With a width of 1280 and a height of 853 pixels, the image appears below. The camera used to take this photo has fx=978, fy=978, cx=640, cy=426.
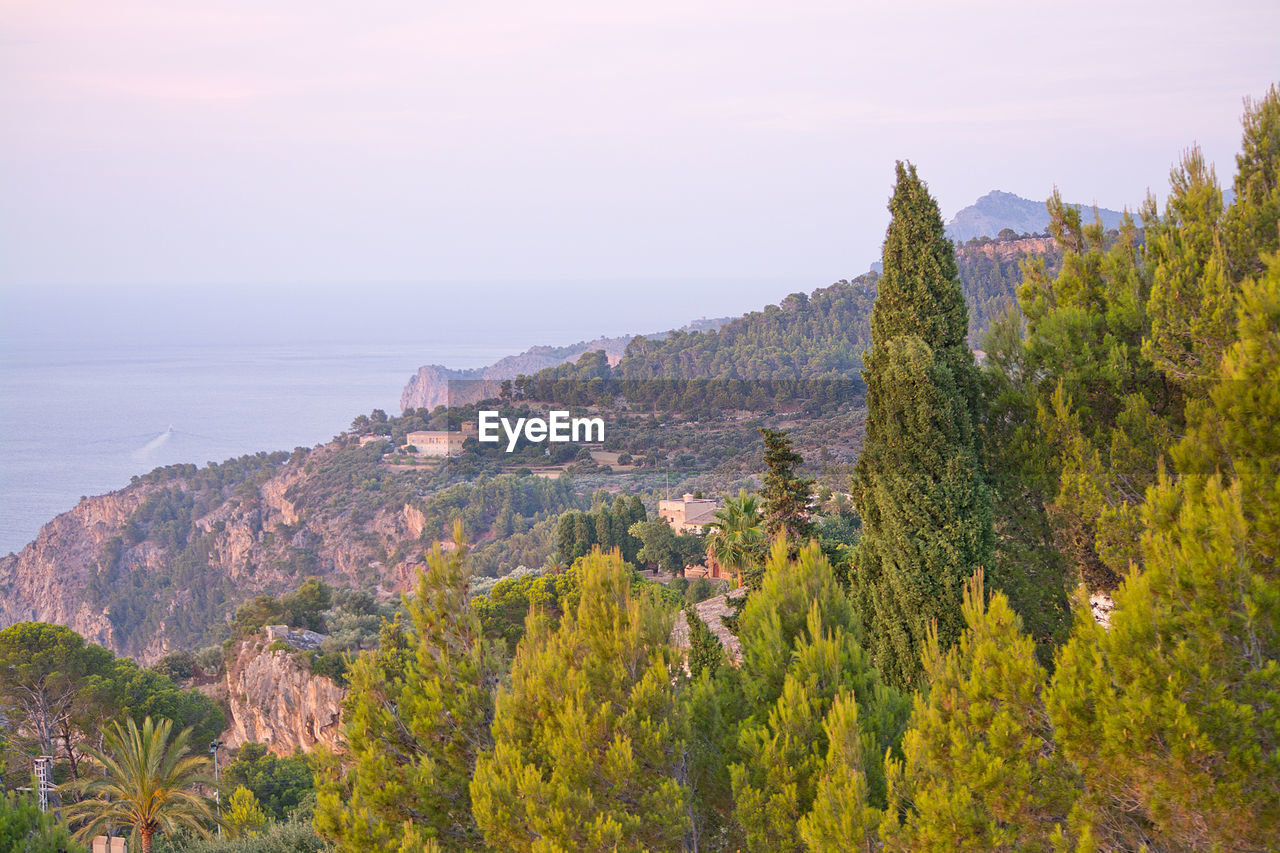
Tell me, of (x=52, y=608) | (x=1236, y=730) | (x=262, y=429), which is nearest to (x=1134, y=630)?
(x=1236, y=730)

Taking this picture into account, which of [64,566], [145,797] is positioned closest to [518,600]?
[145,797]

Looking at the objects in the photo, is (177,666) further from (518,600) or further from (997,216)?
(997,216)

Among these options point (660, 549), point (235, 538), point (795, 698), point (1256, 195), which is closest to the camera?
point (795, 698)

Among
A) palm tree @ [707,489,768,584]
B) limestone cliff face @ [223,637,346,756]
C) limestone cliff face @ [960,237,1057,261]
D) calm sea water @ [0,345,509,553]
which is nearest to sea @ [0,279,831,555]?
calm sea water @ [0,345,509,553]

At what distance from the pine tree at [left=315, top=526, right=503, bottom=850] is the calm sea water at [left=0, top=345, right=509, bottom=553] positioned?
78.4 metres

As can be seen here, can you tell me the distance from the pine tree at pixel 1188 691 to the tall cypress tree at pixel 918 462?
242 cm

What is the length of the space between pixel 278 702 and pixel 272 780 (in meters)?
7.11

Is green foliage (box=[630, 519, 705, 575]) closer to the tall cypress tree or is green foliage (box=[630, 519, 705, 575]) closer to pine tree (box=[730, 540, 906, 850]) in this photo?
the tall cypress tree

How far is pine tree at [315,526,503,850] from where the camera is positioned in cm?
563

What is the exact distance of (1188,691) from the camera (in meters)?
3.95

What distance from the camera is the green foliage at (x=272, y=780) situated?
1658cm

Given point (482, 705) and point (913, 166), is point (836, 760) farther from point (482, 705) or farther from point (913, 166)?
point (913, 166)

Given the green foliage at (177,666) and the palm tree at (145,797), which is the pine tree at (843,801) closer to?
the palm tree at (145,797)

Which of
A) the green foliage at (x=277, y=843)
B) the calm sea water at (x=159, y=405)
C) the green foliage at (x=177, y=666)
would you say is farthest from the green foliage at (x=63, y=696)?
the calm sea water at (x=159, y=405)
